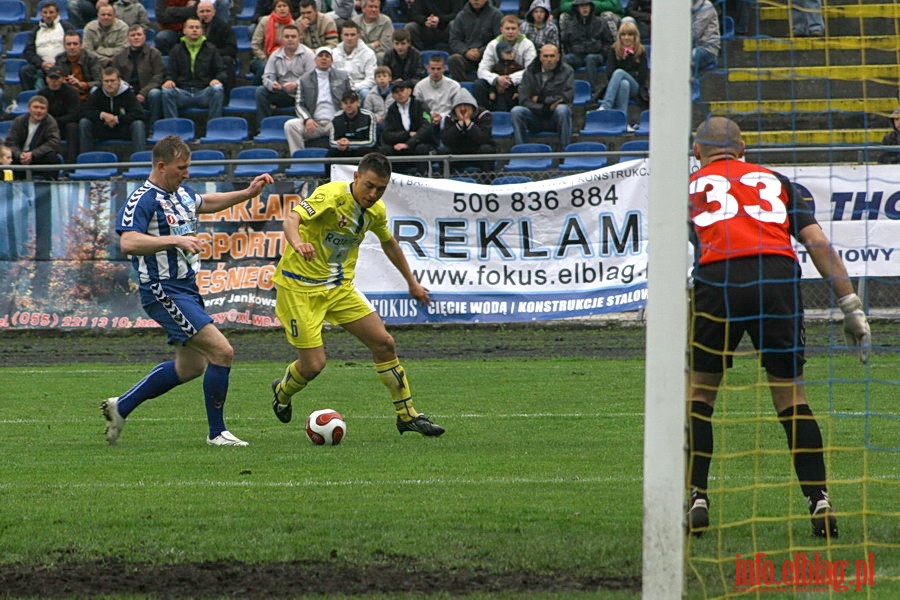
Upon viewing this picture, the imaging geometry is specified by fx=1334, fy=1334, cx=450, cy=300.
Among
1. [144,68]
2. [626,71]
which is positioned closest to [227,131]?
[144,68]

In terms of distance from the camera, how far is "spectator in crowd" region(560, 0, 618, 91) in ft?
69.2

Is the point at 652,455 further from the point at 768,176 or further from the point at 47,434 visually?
the point at 47,434

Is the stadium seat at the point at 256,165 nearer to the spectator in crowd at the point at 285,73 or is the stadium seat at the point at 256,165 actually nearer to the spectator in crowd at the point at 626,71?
the spectator in crowd at the point at 285,73

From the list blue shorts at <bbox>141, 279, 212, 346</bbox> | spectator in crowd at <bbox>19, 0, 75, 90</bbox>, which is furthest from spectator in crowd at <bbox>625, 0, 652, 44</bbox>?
blue shorts at <bbox>141, 279, 212, 346</bbox>

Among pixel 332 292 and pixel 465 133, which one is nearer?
pixel 332 292

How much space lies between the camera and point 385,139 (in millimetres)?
19109

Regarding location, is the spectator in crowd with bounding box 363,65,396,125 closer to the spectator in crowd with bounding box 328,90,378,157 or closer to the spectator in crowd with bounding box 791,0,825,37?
the spectator in crowd with bounding box 328,90,378,157

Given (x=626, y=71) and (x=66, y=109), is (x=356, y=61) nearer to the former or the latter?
(x=626, y=71)

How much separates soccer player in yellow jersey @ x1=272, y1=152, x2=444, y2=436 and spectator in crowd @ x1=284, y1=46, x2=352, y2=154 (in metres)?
9.97

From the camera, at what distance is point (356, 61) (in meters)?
20.7

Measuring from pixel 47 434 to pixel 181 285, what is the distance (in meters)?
1.87

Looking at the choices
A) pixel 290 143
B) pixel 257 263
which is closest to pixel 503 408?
pixel 257 263

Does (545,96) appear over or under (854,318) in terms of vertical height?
over

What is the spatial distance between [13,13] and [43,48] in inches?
117
